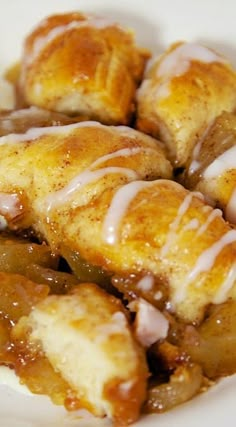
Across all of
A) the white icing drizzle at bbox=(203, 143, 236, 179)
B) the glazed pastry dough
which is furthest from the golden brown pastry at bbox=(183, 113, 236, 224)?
the glazed pastry dough

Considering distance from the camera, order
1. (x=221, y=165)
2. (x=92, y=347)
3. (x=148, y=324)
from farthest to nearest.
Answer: (x=221, y=165) < (x=148, y=324) < (x=92, y=347)

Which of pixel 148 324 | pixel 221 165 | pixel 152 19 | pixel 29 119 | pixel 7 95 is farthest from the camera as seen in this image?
pixel 152 19

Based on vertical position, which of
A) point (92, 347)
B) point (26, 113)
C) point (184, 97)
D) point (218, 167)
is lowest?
point (92, 347)

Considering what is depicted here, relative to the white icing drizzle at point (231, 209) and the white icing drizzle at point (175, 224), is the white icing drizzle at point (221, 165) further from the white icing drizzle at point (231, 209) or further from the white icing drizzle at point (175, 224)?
the white icing drizzle at point (175, 224)

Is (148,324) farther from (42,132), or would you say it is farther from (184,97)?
(184,97)

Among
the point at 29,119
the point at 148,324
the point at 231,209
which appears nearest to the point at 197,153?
the point at 231,209

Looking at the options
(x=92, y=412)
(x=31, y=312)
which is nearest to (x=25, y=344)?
(x=31, y=312)

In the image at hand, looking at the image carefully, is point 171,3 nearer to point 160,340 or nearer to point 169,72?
point 169,72
